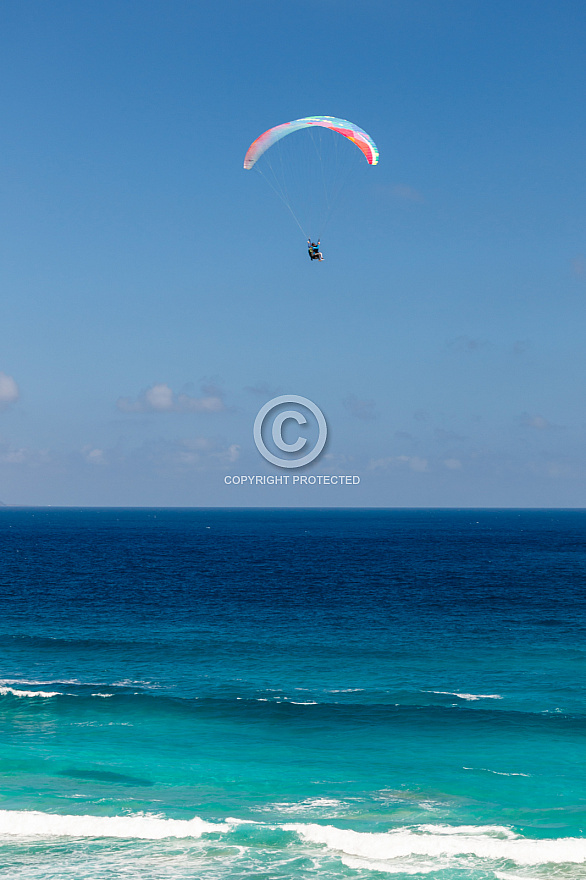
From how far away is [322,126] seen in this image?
44.7 meters

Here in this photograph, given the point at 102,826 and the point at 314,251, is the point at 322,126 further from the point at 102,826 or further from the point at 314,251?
the point at 102,826

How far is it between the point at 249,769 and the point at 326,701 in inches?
359

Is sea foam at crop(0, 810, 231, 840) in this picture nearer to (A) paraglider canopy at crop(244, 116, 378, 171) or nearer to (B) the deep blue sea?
(B) the deep blue sea

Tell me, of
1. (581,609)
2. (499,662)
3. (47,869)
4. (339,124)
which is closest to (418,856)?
(47,869)

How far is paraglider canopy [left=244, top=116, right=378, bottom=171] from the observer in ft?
147

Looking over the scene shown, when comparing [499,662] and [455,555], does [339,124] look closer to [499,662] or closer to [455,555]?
[499,662]

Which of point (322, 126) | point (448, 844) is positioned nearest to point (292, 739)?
point (448, 844)

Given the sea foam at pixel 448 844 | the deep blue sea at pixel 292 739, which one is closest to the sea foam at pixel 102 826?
the deep blue sea at pixel 292 739

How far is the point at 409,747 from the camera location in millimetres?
33062

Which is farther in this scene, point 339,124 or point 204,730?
point 339,124

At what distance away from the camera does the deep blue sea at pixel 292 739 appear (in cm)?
2355

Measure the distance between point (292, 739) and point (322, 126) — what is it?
36568 millimetres

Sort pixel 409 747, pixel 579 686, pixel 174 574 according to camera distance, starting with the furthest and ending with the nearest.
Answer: pixel 174 574 → pixel 579 686 → pixel 409 747

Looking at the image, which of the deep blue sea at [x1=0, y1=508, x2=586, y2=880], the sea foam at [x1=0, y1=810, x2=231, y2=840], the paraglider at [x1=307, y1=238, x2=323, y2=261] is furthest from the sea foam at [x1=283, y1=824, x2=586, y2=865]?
the paraglider at [x1=307, y1=238, x2=323, y2=261]
